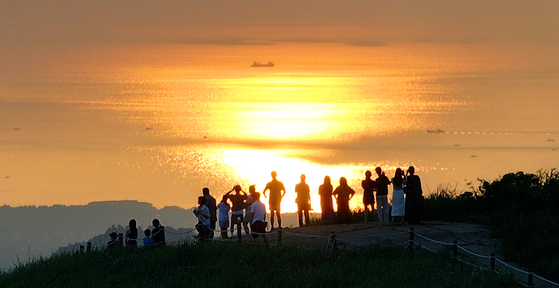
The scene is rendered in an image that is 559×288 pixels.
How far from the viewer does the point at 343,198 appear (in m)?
25.7

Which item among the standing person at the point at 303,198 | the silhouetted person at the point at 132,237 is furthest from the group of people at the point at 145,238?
the standing person at the point at 303,198

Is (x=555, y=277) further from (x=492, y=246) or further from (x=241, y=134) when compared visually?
(x=241, y=134)

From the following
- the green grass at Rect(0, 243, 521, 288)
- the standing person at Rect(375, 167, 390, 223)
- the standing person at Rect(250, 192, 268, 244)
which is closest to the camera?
the green grass at Rect(0, 243, 521, 288)

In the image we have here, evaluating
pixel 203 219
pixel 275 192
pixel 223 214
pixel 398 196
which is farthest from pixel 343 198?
pixel 203 219

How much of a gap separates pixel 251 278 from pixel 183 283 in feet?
5.12

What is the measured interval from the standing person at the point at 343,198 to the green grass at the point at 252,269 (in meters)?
2.66

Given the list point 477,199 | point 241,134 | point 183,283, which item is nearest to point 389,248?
point 183,283

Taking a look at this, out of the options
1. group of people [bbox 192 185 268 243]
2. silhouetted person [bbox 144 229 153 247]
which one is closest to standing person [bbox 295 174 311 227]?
group of people [bbox 192 185 268 243]

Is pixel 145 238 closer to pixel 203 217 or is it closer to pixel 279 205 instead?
pixel 203 217

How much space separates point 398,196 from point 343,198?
1.50 meters

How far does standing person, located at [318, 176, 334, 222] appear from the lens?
84.5 feet

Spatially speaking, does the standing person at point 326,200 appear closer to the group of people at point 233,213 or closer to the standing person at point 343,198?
the standing person at point 343,198

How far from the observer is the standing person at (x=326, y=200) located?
84.5ft

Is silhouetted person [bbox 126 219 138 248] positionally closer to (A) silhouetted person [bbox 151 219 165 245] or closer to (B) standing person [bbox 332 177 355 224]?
(A) silhouetted person [bbox 151 219 165 245]
